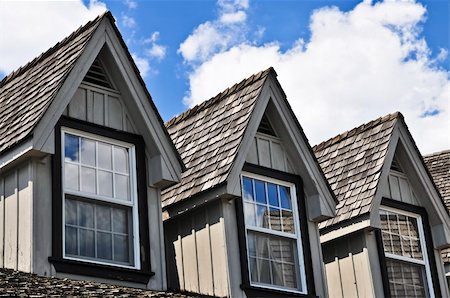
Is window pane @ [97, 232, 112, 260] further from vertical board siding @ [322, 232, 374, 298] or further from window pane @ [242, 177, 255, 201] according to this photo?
vertical board siding @ [322, 232, 374, 298]

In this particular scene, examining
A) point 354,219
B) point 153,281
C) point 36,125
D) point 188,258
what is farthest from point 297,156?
point 36,125

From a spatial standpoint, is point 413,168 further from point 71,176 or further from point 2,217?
point 2,217

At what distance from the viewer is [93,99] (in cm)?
1206

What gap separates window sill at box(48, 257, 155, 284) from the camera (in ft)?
35.0

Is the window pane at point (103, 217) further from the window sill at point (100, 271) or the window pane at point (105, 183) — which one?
the window sill at point (100, 271)

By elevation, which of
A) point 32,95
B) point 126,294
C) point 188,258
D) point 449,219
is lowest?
point 126,294

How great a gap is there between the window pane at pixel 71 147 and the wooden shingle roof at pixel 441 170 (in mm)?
10097

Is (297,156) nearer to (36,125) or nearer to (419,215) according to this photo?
(419,215)

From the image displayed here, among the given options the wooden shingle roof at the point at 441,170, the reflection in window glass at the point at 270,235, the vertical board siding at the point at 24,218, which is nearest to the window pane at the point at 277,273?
the reflection in window glass at the point at 270,235

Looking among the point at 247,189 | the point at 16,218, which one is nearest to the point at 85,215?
the point at 16,218

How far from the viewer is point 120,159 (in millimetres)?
12078

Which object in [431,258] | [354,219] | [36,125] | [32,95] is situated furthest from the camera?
[431,258]

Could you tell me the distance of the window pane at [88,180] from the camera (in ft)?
37.6

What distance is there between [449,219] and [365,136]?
1946 mm
